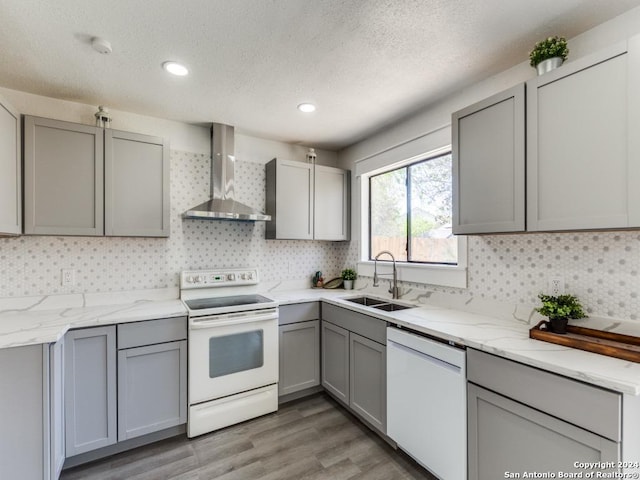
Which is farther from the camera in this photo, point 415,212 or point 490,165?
point 415,212

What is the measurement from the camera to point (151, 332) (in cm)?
206

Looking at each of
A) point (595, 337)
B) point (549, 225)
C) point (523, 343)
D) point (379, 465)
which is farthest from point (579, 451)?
point (379, 465)

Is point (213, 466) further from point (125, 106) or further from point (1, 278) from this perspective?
point (125, 106)

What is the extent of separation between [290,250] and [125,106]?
1.92 metres

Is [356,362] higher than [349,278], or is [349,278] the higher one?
[349,278]

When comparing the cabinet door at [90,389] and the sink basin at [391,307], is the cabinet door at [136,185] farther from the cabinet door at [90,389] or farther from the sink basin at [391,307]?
the sink basin at [391,307]

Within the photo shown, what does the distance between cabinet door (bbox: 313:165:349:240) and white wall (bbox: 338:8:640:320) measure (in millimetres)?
876

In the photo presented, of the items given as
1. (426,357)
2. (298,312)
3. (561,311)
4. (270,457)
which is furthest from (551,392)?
(298,312)

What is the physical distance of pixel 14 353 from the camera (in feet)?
4.87

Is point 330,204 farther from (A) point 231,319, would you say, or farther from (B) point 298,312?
(A) point 231,319

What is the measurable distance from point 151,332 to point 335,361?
1439 mm

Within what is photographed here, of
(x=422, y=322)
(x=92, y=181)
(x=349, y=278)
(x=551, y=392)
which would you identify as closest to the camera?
(x=551, y=392)

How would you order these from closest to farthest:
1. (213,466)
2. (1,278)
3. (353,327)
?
(213,466), (1,278), (353,327)

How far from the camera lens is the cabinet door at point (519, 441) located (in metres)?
1.13
